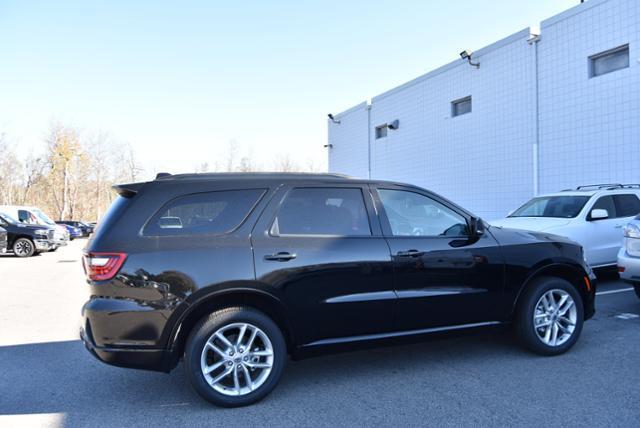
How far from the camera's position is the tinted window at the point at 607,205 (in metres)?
8.80

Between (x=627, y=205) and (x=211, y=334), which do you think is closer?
(x=211, y=334)

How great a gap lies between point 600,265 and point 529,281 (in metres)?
4.77

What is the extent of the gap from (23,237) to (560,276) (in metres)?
18.7

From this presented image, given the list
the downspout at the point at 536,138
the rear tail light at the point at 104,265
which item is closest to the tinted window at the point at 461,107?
the downspout at the point at 536,138

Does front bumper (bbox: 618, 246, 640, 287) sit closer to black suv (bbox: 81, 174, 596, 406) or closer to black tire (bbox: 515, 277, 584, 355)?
black tire (bbox: 515, 277, 584, 355)

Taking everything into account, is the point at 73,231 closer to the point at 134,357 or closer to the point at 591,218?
the point at 591,218

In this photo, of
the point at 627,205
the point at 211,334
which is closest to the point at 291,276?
the point at 211,334

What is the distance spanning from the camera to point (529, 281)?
4770mm

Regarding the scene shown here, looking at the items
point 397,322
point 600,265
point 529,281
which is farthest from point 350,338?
point 600,265

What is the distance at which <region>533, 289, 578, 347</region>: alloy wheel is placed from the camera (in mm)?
4770

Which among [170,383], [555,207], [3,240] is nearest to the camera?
[170,383]

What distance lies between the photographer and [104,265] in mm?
3549

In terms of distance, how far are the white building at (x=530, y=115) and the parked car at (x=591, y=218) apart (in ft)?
14.3

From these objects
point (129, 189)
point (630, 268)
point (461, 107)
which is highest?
point (461, 107)
